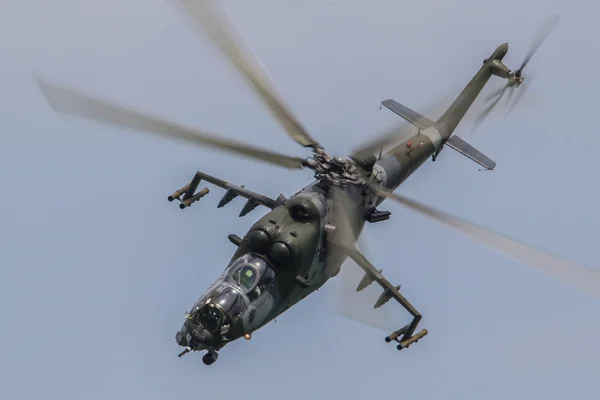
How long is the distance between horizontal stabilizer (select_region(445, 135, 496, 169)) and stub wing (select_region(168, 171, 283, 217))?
1042 cm

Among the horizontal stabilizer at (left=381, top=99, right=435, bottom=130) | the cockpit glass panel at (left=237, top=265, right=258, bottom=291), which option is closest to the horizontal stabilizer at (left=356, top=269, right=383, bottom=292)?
the cockpit glass panel at (left=237, top=265, right=258, bottom=291)

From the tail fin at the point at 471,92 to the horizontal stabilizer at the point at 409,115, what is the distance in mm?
646

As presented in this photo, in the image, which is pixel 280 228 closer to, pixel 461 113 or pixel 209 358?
pixel 209 358

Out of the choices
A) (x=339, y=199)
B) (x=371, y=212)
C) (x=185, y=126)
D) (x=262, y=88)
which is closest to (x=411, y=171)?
(x=371, y=212)

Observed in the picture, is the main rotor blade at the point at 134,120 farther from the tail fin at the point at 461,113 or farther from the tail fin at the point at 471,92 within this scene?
the tail fin at the point at 471,92

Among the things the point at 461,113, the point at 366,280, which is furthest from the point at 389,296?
the point at 461,113

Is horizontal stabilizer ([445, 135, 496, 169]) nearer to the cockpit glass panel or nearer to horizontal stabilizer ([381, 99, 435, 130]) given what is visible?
horizontal stabilizer ([381, 99, 435, 130])

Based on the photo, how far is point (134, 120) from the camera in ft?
101

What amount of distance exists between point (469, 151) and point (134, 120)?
1807cm

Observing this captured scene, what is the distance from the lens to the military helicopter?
31.3m

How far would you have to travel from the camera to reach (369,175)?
37500 mm

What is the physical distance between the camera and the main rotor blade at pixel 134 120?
1142 inches

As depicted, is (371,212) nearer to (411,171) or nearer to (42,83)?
(411,171)

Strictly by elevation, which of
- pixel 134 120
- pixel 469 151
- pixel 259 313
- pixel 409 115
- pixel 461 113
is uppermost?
pixel 461 113
